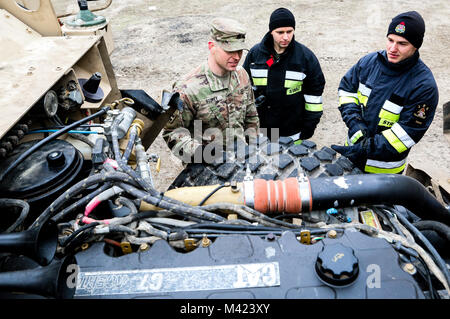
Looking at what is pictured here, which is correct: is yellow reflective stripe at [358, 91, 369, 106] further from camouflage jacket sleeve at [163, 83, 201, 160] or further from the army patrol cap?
camouflage jacket sleeve at [163, 83, 201, 160]

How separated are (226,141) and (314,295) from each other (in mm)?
1747

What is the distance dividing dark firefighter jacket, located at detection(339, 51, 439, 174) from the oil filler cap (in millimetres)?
1780

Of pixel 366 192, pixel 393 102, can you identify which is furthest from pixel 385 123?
pixel 366 192

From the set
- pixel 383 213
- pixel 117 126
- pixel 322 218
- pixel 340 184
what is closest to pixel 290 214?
pixel 322 218

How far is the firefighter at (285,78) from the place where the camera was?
3.20 metres

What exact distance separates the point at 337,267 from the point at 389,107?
2.01m

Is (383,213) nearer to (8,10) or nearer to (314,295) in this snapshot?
Answer: (314,295)

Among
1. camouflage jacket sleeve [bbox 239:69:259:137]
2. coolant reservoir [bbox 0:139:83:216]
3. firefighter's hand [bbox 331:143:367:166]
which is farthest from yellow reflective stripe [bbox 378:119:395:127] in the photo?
coolant reservoir [bbox 0:139:83:216]

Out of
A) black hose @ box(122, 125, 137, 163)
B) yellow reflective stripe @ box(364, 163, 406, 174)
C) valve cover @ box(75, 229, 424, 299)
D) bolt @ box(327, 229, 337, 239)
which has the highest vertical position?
black hose @ box(122, 125, 137, 163)

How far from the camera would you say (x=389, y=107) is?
2814mm

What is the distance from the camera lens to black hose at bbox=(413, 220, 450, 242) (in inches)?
61.7

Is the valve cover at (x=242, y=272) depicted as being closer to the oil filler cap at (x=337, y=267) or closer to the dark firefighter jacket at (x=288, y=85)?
the oil filler cap at (x=337, y=267)

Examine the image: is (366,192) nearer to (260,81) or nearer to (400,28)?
(400,28)

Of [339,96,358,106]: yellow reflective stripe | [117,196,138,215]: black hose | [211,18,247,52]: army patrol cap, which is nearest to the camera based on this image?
[117,196,138,215]: black hose
